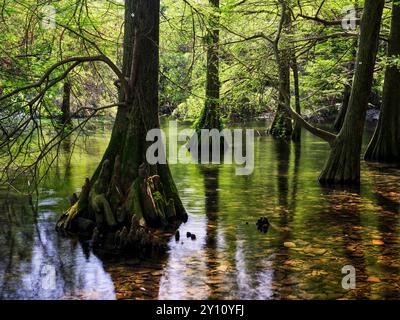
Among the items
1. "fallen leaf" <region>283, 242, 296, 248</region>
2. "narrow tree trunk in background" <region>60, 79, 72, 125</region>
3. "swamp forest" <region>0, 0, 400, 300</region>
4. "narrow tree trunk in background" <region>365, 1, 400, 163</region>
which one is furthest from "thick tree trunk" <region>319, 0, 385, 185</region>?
"narrow tree trunk in background" <region>60, 79, 72, 125</region>

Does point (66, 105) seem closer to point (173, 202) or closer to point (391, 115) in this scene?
point (391, 115)

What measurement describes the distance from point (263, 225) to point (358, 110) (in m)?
5.31

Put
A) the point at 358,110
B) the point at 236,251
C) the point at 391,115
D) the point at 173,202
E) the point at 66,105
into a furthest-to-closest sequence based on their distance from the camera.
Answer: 1. the point at 66,105
2. the point at 391,115
3. the point at 358,110
4. the point at 173,202
5. the point at 236,251

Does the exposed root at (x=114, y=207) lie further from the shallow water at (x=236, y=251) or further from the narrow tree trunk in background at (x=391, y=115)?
the narrow tree trunk in background at (x=391, y=115)

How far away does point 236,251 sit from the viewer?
752 centimetres

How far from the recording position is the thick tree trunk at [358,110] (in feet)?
41.3

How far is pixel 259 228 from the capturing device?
8719 mm

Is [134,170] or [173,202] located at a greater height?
[134,170]

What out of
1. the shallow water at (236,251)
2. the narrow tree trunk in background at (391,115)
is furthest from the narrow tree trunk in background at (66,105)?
the narrow tree trunk in background at (391,115)

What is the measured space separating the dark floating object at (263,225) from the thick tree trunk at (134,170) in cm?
135

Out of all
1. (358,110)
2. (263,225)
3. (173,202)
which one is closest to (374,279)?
(263,225)
